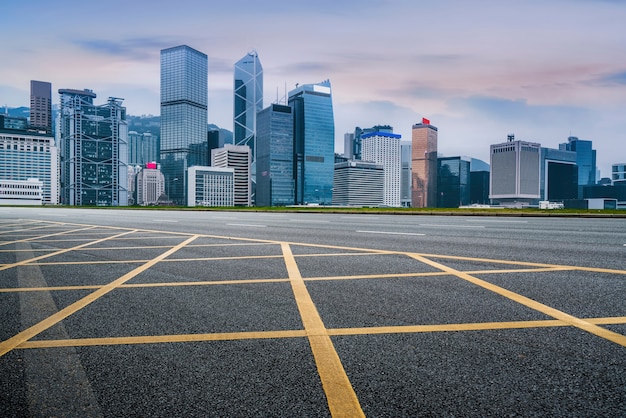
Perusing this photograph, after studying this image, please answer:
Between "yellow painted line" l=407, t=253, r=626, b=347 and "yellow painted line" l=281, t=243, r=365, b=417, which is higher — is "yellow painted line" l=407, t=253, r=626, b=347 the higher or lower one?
the higher one

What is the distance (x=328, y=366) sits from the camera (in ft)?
9.14

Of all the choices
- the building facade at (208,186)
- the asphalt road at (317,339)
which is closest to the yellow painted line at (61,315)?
the asphalt road at (317,339)

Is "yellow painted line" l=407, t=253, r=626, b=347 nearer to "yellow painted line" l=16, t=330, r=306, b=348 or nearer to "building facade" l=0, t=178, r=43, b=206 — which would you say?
"yellow painted line" l=16, t=330, r=306, b=348

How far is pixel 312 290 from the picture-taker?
4.99 meters

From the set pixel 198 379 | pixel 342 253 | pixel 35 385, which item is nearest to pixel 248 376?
pixel 198 379

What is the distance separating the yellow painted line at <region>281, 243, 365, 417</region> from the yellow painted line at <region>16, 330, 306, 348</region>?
A: 7.3 inches

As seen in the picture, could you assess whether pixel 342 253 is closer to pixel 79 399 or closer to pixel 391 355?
pixel 391 355

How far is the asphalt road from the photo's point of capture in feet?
7.75

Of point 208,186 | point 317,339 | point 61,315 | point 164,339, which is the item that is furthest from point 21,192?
point 317,339

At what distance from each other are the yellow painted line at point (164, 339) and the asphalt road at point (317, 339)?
0.06 ft

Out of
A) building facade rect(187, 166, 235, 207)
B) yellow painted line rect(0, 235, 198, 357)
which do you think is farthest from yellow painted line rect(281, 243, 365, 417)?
building facade rect(187, 166, 235, 207)

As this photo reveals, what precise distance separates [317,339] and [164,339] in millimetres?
1249

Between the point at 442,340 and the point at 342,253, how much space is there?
4.81 meters

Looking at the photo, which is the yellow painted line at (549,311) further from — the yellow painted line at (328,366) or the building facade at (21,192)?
the building facade at (21,192)
